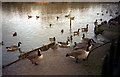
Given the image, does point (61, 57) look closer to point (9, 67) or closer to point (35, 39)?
point (9, 67)

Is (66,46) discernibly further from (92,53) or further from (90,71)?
(90,71)

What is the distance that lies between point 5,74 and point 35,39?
32.3 ft

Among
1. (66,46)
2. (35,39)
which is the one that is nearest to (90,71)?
(66,46)

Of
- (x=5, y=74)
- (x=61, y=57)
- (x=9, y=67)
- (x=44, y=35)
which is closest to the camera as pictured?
(x=5, y=74)

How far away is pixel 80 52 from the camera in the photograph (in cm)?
898

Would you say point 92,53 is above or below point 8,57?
above

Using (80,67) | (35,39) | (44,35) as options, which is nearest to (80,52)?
(80,67)

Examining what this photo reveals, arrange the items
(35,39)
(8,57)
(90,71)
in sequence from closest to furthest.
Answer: (90,71), (8,57), (35,39)

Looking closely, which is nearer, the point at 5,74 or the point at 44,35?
the point at 5,74

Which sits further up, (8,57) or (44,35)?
(44,35)

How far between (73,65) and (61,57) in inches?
68.2

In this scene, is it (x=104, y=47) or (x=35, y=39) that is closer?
(x=104, y=47)

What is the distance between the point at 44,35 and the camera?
19.9 metres

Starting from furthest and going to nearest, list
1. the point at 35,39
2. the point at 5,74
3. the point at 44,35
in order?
1. the point at 44,35
2. the point at 35,39
3. the point at 5,74
